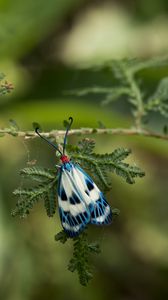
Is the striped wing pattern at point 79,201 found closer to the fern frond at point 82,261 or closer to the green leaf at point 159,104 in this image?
the fern frond at point 82,261

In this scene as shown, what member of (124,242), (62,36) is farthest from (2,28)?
(62,36)

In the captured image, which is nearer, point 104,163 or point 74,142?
point 104,163

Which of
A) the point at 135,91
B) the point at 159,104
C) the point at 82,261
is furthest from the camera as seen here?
the point at 135,91

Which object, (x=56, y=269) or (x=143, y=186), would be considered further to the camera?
(x=143, y=186)

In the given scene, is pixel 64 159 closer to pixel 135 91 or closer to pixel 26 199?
pixel 26 199

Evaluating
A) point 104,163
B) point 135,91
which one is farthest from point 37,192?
point 135,91

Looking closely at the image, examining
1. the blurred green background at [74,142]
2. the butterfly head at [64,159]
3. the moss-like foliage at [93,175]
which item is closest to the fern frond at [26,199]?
the moss-like foliage at [93,175]

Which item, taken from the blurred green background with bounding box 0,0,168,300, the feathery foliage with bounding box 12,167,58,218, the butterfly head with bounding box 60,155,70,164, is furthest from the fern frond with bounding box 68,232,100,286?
the blurred green background with bounding box 0,0,168,300

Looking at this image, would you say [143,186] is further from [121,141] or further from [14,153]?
[14,153]
